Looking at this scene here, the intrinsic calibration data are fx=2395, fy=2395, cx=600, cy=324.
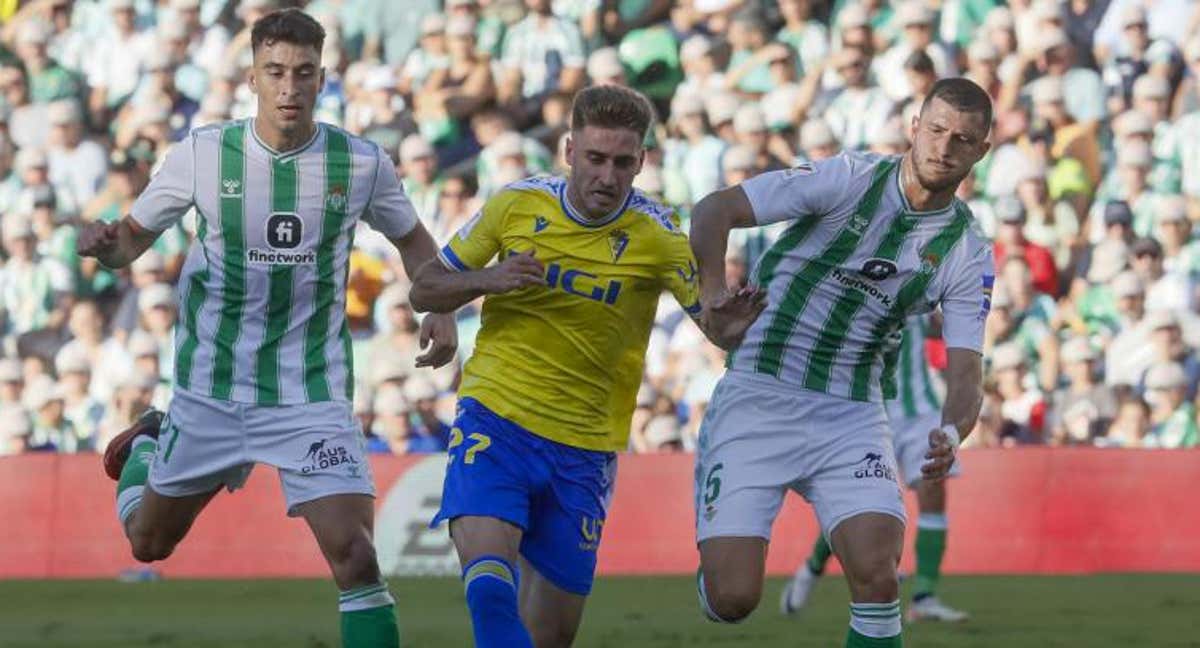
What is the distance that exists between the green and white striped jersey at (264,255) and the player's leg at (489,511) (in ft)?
2.08

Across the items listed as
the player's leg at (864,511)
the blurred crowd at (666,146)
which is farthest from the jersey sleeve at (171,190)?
the blurred crowd at (666,146)

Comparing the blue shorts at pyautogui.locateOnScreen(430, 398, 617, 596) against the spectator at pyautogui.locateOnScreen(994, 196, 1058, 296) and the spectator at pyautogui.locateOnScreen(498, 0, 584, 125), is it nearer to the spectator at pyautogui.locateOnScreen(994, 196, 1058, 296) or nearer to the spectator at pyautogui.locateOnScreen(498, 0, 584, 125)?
the spectator at pyautogui.locateOnScreen(994, 196, 1058, 296)

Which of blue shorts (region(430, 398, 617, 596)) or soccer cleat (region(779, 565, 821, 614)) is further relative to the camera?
soccer cleat (region(779, 565, 821, 614))

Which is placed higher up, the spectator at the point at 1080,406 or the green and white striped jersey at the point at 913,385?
the green and white striped jersey at the point at 913,385

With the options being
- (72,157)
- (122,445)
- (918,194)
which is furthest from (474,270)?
(72,157)

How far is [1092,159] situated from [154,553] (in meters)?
9.46

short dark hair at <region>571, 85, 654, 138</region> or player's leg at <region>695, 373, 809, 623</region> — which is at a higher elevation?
Result: short dark hair at <region>571, 85, 654, 138</region>

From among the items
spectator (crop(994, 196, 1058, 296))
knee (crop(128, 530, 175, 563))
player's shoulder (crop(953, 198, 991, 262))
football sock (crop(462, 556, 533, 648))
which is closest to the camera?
football sock (crop(462, 556, 533, 648))

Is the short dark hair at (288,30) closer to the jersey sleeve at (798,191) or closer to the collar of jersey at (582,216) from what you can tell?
the collar of jersey at (582,216)

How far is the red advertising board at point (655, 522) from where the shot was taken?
1551cm

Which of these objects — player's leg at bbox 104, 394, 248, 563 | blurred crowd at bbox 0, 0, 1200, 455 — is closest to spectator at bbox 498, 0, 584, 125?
blurred crowd at bbox 0, 0, 1200, 455

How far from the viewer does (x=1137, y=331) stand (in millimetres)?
15836

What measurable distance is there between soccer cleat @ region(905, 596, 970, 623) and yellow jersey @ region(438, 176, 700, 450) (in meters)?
4.73

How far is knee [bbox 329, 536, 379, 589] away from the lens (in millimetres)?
8242
